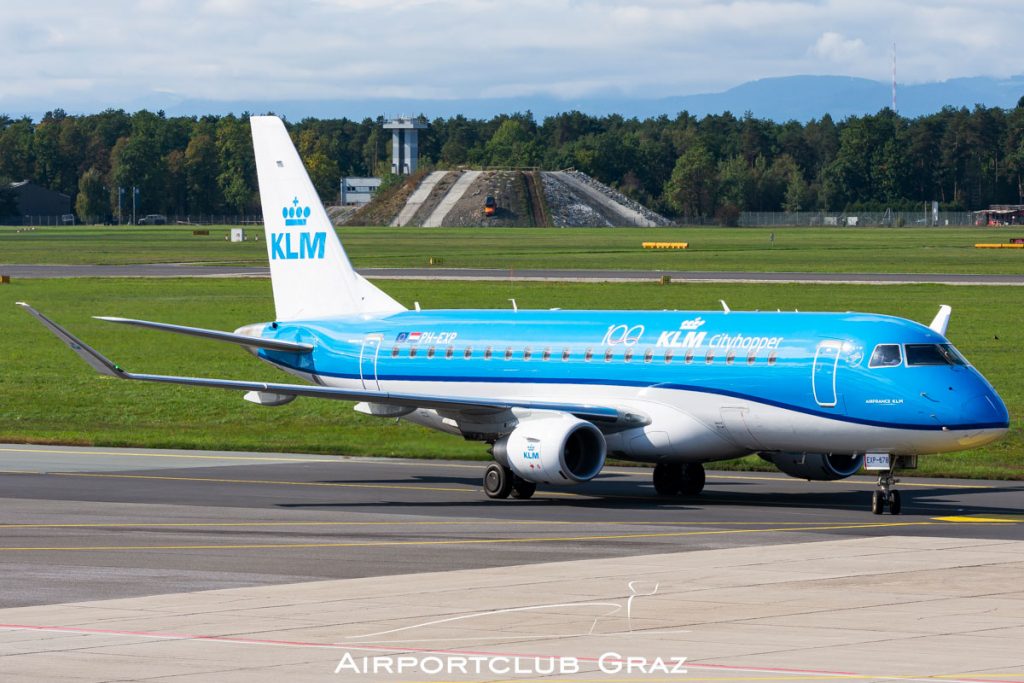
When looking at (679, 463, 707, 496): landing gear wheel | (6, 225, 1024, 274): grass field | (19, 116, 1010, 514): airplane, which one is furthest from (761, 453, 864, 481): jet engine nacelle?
(6, 225, 1024, 274): grass field

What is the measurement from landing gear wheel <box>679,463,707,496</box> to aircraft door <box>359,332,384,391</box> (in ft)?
25.0

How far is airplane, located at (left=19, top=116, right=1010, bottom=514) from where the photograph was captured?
32.7 meters

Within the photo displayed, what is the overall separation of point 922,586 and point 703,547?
17.1 feet

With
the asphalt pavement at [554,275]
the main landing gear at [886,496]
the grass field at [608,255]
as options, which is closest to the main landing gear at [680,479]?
the main landing gear at [886,496]

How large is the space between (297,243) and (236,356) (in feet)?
80.4

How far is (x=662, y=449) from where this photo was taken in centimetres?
3531

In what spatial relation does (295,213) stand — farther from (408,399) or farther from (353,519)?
(353,519)

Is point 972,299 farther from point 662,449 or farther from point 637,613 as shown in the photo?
point 637,613

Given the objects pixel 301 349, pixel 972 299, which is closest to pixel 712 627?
pixel 301 349

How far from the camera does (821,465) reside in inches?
1393

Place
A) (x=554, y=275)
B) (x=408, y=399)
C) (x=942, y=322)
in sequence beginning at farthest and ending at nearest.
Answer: (x=554, y=275) → (x=942, y=322) → (x=408, y=399)

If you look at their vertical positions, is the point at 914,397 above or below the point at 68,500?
above

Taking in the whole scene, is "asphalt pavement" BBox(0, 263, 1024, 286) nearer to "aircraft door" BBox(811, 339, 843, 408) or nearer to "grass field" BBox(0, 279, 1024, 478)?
"grass field" BBox(0, 279, 1024, 478)

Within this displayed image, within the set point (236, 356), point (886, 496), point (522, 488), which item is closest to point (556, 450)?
point (522, 488)
